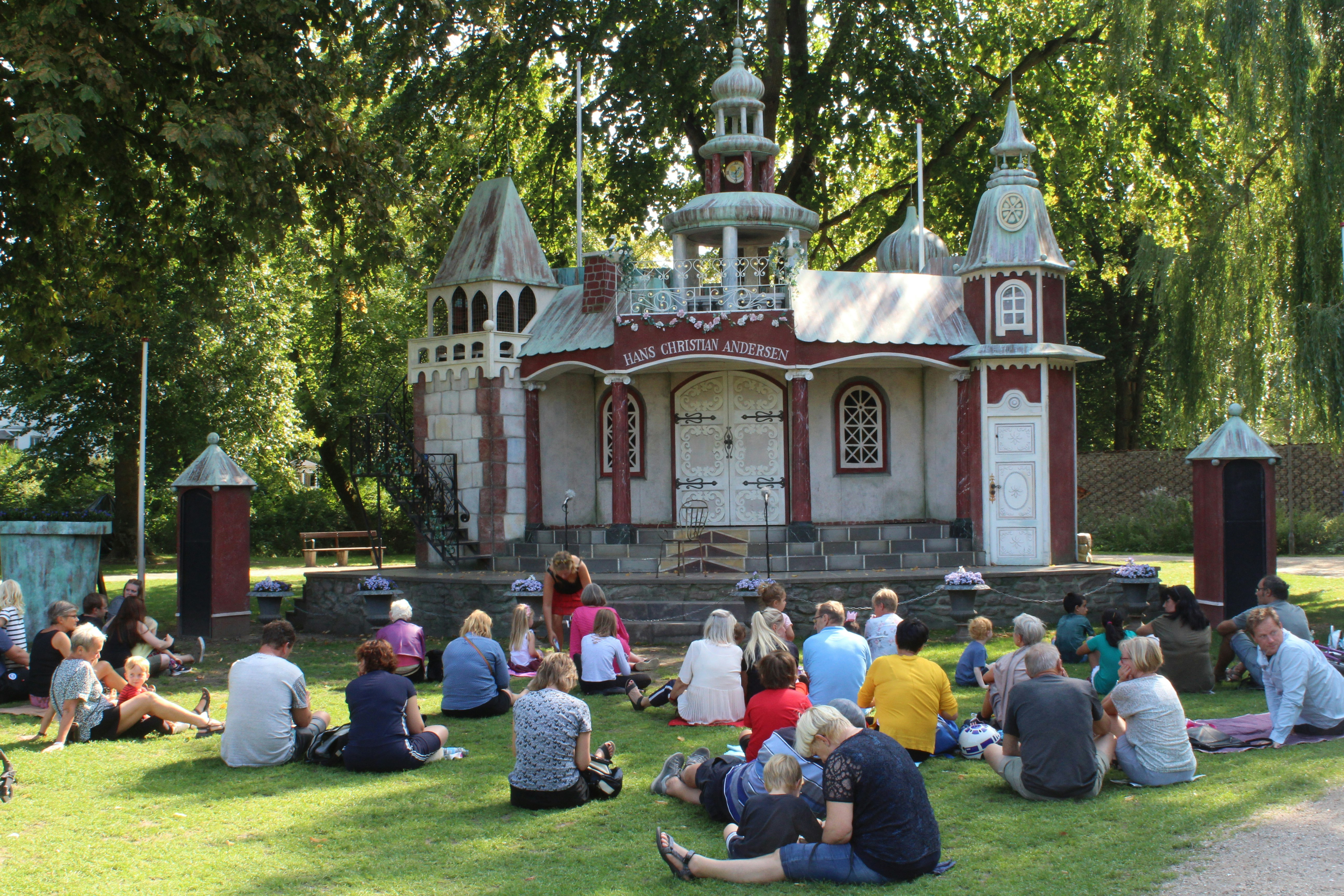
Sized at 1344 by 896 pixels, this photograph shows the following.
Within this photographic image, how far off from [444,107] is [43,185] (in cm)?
1082

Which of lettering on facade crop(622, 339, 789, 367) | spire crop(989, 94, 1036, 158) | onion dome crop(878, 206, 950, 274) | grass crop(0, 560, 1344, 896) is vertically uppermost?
spire crop(989, 94, 1036, 158)

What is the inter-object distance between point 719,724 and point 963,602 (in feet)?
20.0

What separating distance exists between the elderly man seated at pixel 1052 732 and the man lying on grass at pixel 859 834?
152 centimetres

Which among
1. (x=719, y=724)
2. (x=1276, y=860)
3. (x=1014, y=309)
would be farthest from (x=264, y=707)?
(x=1014, y=309)

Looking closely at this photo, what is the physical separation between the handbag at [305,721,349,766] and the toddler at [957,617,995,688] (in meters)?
5.84

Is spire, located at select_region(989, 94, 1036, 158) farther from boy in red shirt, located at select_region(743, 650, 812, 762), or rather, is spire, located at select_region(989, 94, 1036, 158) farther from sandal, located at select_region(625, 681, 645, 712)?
boy in red shirt, located at select_region(743, 650, 812, 762)

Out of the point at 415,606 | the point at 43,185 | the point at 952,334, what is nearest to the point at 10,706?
the point at 415,606

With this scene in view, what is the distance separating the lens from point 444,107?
82.1ft

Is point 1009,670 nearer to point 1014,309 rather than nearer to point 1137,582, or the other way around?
point 1137,582

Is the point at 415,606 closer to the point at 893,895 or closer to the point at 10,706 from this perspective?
the point at 10,706

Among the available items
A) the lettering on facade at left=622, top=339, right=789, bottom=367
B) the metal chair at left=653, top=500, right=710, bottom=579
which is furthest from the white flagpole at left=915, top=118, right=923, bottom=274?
the metal chair at left=653, top=500, right=710, bottom=579

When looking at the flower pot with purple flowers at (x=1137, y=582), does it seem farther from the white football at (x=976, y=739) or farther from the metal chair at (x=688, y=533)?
the white football at (x=976, y=739)

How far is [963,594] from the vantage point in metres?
14.8

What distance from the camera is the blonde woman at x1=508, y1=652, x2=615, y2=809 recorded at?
23.8 feet
